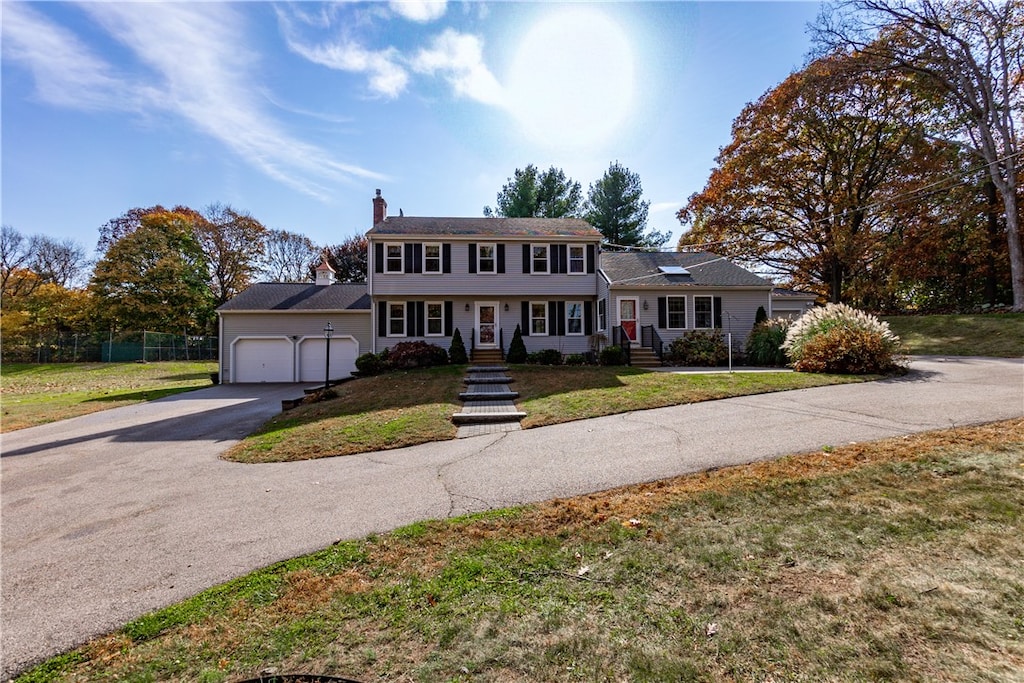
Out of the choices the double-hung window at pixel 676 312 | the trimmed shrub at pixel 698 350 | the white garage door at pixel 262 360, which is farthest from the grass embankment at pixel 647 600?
the white garage door at pixel 262 360

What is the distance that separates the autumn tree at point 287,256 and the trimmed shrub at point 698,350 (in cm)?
3129

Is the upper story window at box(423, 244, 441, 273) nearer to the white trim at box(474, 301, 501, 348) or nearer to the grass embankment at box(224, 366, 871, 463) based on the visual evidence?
the white trim at box(474, 301, 501, 348)

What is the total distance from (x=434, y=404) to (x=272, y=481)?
4.49 metres

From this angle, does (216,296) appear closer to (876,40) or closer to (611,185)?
(611,185)

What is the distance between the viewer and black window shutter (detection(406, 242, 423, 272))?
1798cm

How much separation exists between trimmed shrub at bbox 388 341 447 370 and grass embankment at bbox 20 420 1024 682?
12451 millimetres

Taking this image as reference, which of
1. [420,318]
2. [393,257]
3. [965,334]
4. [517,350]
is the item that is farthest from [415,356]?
[965,334]

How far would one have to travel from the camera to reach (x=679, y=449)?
230 inches

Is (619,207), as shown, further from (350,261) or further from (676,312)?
(350,261)

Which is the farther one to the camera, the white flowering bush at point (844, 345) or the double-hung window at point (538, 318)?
the double-hung window at point (538, 318)

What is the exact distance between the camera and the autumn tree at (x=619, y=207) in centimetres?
3188

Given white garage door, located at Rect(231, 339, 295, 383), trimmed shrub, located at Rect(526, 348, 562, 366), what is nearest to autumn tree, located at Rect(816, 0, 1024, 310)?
trimmed shrub, located at Rect(526, 348, 562, 366)

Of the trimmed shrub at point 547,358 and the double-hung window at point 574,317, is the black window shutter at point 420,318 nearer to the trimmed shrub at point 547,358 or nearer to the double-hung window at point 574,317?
the trimmed shrub at point 547,358

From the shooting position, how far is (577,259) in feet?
61.4
